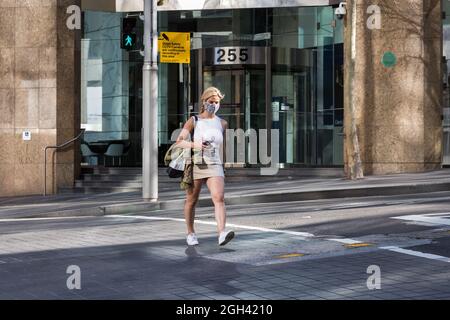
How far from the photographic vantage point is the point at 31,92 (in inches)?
920

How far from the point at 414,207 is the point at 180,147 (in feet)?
18.9

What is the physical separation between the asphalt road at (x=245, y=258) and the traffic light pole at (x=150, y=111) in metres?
3.48

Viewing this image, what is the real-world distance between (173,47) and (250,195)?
12.6 ft

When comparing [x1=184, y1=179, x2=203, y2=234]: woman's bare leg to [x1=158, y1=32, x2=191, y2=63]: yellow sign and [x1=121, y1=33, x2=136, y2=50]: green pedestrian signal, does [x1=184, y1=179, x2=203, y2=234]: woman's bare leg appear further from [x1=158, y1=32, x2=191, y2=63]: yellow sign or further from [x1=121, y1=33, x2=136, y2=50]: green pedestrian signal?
[x1=158, y1=32, x2=191, y2=63]: yellow sign

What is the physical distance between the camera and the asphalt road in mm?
7117

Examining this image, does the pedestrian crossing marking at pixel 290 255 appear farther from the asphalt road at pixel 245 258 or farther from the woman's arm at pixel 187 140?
the woman's arm at pixel 187 140

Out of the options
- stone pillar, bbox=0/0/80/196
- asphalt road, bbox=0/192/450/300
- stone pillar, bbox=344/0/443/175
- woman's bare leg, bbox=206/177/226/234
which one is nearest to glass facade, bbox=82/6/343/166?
stone pillar, bbox=344/0/443/175

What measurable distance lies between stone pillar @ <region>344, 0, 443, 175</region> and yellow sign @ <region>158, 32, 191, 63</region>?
20.4 feet

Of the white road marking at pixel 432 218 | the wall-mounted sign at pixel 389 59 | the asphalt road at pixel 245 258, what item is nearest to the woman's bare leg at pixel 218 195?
the asphalt road at pixel 245 258

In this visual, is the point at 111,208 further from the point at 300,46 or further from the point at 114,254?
the point at 300,46

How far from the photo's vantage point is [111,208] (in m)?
16.5

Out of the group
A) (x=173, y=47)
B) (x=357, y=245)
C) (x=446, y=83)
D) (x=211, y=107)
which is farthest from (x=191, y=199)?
(x=446, y=83)

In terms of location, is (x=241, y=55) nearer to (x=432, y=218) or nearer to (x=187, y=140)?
(x=432, y=218)
